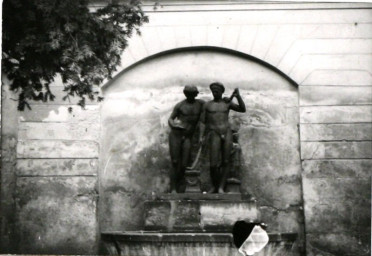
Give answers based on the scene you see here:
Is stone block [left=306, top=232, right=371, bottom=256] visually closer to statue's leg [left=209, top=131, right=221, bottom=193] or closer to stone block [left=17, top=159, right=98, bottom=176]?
statue's leg [left=209, top=131, right=221, bottom=193]

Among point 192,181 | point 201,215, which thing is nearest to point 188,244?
point 201,215

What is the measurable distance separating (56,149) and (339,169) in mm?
4039

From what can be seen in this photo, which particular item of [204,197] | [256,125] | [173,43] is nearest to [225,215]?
[204,197]

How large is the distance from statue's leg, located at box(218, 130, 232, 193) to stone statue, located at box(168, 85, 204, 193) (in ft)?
1.53

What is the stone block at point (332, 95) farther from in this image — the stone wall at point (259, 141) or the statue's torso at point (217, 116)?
the statue's torso at point (217, 116)

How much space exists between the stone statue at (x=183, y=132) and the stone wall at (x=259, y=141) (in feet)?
3.86

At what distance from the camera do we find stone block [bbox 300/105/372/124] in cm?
1015

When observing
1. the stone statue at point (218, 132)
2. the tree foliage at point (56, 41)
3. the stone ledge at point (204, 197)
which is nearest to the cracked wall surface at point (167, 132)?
the stone statue at point (218, 132)

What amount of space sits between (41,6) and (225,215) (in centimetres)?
373

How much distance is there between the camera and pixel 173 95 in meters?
10.5

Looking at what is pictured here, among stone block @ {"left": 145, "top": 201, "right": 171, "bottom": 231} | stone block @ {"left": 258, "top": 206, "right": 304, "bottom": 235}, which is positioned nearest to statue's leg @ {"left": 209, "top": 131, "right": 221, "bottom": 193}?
stone block @ {"left": 145, "top": 201, "right": 171, "bottom": 231}

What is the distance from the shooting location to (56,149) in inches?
405

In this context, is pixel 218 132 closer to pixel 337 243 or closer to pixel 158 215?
pixel 158 215

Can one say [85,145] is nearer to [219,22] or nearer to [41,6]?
[219,22]
